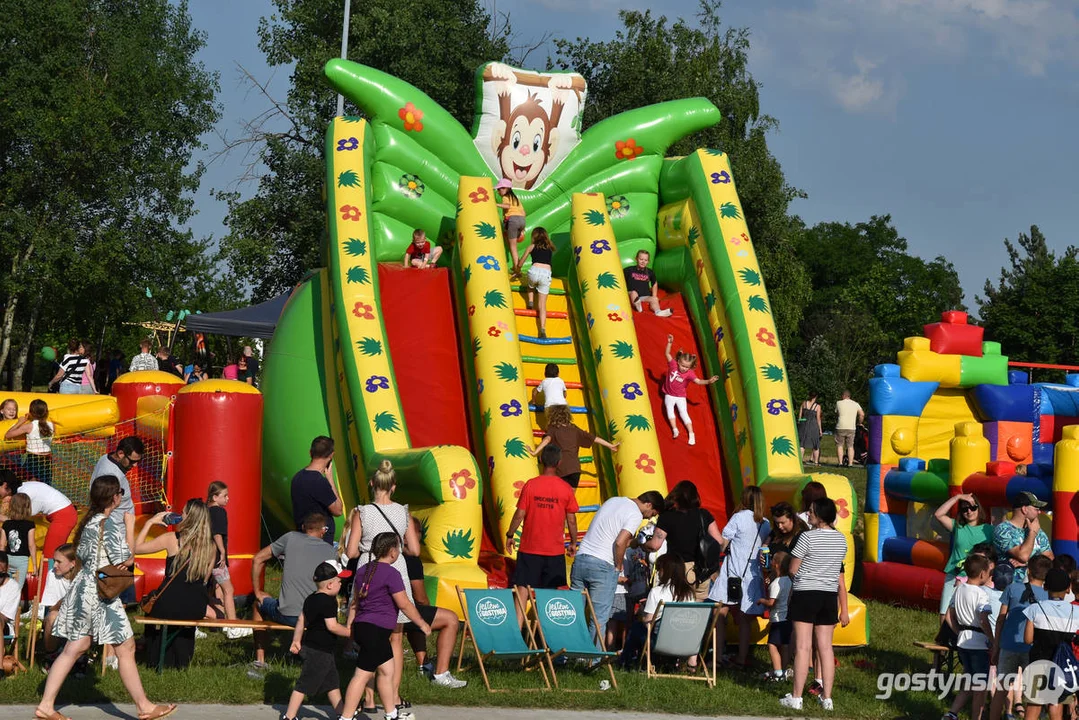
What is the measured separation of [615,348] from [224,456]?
335cm

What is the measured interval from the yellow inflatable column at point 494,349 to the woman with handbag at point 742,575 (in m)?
1.81

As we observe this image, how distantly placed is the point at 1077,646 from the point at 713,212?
632cm

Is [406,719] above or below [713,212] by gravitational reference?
below

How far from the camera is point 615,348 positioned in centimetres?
1141

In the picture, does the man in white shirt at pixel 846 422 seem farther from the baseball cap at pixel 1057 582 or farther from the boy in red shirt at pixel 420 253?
the baseball cap at pixel 1057 582

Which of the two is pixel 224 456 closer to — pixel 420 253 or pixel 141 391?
pixel 141 391

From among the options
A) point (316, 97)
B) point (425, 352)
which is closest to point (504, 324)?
point (425, 352)

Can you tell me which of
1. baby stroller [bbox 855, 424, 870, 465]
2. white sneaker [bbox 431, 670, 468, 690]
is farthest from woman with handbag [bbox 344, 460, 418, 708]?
baby stroller [bbox 855, 424, 870, 465]

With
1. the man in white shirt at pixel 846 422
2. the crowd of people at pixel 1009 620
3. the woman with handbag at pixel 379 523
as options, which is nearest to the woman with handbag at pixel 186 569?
the woman with handbag at pixel 379 523

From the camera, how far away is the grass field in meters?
7.37

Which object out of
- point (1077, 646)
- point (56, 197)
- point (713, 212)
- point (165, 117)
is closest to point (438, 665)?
point (1077, 646)

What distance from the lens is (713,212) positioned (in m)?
12.3

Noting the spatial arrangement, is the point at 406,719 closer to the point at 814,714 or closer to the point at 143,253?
the point at 814,714

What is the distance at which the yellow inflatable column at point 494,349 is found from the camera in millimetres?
10344
